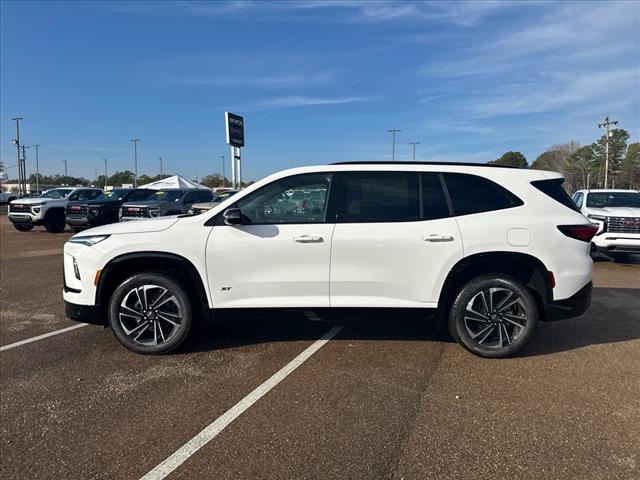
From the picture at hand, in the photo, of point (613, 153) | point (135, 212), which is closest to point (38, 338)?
point (135, 212)

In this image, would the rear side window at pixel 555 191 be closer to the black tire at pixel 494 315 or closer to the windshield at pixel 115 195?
the black tire at pixel 494 315

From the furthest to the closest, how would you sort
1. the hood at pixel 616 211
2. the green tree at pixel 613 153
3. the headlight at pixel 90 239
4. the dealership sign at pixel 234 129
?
the green tree at pixel 613 153
the dealership sign at pixel 234 129
the hood at pixel 616 211
the headlight at pixel 90 239

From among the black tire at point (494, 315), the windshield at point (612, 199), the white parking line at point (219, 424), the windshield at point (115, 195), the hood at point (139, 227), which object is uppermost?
the windshield at point (115, 195)

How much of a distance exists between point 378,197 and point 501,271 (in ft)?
4.47

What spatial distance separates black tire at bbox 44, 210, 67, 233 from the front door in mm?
16318

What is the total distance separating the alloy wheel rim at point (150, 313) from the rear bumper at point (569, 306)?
3464 millimetres

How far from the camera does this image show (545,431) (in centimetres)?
306

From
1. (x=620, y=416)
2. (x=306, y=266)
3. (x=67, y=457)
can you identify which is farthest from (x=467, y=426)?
(x=67, y=457)

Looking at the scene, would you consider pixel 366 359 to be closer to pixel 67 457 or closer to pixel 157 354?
pixel 157 354

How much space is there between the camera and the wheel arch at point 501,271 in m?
4.19

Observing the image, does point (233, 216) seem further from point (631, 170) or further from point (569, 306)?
point (631, 170)

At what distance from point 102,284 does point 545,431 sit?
3855 millimetres

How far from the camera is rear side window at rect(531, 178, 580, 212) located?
4321 millimetres

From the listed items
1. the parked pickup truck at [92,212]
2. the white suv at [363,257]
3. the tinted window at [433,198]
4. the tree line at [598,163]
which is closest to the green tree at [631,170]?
the tree line at [598,163]
